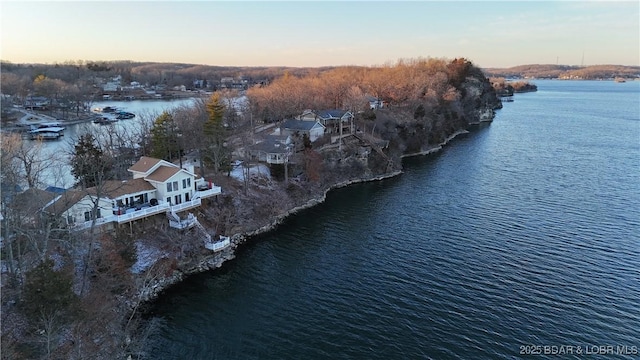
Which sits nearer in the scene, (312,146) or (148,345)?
(148,345)

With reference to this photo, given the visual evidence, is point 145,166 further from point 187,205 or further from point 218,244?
point 218,244

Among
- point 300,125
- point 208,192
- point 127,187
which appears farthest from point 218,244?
point 300,125

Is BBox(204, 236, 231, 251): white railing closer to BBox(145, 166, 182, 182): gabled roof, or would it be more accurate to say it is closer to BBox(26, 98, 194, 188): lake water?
BBox(145, 166, 182, 182): gabled roof

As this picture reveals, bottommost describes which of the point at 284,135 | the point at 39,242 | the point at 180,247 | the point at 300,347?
the point at 300,347

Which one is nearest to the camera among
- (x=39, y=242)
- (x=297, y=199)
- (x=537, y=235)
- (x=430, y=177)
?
(x=39, y=242)

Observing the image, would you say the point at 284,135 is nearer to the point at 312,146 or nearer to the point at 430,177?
the point at 312,146

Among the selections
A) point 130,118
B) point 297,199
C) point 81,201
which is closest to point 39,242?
point 81,201

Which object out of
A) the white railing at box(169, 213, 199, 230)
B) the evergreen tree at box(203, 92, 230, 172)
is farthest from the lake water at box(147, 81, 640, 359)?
the evergreen tree at box(203, 92, 230, 172)
